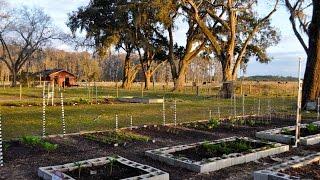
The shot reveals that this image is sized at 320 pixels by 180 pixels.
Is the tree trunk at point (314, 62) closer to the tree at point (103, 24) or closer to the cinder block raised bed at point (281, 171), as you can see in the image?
the cinder block raised bed at point (281, 171)

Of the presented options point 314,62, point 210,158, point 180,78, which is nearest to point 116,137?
point 210,158

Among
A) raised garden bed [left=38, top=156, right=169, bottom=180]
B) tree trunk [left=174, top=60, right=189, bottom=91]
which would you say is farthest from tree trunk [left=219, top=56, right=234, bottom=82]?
raised garden bed [left=38, top=156, right=169, bottom=180]

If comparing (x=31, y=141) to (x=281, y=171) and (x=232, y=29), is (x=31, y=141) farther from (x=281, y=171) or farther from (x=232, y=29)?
(x=232, y=29)

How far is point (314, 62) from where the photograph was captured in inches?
786

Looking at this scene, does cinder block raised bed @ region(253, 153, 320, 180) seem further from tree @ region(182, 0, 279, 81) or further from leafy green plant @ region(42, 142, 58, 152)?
tree @ region(182, 0, 279, 81)

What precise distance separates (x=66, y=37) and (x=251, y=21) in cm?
2825

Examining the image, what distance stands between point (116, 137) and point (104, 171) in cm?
320

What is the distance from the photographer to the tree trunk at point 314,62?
19.8m

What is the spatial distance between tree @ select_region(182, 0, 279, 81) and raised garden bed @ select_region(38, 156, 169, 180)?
24.6m

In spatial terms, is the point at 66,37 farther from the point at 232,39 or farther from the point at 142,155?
the point at 142,155

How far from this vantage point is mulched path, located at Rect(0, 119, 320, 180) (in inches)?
276

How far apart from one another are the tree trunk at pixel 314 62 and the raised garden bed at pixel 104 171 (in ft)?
50.2

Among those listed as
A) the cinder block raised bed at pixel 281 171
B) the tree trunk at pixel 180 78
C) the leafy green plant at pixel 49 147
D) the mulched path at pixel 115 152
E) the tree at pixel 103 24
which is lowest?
the mulched path at pixel 115 152

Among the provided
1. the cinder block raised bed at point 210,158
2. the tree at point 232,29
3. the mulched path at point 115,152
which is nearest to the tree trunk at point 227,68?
the tree at point 232,29
